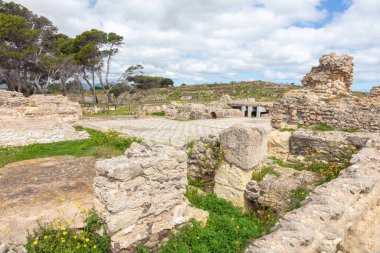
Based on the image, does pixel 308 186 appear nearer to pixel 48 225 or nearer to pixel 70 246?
pixel 70 246

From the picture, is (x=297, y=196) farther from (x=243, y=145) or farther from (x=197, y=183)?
(x=197, y=183)

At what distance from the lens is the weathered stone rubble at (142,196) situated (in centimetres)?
360

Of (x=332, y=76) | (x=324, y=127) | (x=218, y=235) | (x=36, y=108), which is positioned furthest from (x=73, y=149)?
(x=332, y=76)

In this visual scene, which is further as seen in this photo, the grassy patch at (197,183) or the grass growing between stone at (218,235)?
the grassy patch at (197,183)

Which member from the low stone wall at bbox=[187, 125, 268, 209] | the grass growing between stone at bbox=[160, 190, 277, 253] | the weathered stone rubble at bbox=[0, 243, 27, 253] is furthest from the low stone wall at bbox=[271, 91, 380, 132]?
the weathered stone rubble at bbox=[0, 243, 27, 253]

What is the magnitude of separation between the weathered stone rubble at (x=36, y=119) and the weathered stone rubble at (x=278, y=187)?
8.03m

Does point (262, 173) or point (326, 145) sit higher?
point (326, 145)

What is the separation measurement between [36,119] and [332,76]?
579 inches

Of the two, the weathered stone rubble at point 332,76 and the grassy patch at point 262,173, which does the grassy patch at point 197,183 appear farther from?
the weathered stone rubble at point 332,76

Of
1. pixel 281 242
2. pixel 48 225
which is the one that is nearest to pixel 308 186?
pixel 281 242

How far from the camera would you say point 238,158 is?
573 centimetres

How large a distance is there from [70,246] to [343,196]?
155 inches

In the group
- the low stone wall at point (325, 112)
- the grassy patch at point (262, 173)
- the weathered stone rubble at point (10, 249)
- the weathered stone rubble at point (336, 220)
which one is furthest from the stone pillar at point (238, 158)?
the low stone wall at point (325, 112)

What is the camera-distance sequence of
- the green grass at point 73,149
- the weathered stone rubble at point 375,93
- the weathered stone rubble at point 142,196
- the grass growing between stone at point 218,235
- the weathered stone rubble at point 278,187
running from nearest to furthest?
1. the weathered stone rubble at point 142,196
2. the grass growing between stone at point 218,235
3. the weathered stone rubble at point 278,187
4. the green grass at point 73,149
5. the weathered stone rubble at point 375,93
